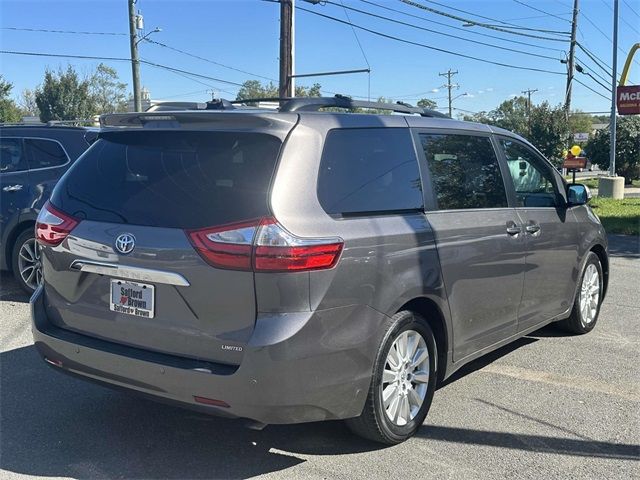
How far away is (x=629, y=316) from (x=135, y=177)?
535 centimetres

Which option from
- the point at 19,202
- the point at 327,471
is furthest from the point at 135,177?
the point at 19,202

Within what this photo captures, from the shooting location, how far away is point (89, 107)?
5644 cm

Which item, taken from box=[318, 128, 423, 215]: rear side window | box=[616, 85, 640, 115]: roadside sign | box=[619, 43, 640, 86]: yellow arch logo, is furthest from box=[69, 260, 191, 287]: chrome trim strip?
box=[619, 43, 640, 86]: yellow arch logo

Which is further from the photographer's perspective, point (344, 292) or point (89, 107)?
point (89, 107)

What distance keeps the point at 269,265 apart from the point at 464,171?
1.94 metres

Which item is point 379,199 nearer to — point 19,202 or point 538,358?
point 538,358

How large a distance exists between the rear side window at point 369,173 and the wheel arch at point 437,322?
0.55 meters

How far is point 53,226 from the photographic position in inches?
139

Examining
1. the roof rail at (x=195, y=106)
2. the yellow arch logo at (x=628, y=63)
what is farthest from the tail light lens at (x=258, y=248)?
the yellow arch logo at (x=628, y=63)

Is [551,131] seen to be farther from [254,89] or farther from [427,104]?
[254,89]

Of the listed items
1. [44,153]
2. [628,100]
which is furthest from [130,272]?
[628,100]

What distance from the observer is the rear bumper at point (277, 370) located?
290cm

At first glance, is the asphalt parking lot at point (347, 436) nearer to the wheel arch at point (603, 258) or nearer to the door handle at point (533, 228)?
the door handle at point (533, 228)

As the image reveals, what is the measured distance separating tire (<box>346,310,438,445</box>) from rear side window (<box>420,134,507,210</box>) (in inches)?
33.2
